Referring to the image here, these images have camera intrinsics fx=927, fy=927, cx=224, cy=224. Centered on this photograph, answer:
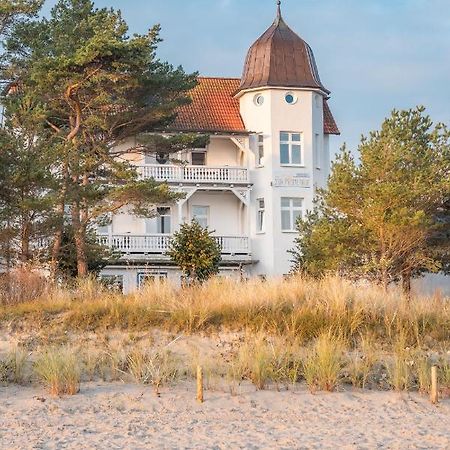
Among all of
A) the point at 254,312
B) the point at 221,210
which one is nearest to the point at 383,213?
the point at 254,312

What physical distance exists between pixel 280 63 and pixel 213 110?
367 centimetres

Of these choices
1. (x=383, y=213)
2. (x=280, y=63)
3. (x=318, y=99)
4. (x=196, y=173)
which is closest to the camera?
(x=383, y=213)

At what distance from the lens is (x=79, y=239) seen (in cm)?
2569

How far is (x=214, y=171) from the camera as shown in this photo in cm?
3969

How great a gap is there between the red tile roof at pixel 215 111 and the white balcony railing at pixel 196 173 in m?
1.65

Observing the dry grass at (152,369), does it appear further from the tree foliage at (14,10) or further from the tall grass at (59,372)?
the tree foliage at (14,10)

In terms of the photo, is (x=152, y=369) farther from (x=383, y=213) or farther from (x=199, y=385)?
(x=383, y=213)

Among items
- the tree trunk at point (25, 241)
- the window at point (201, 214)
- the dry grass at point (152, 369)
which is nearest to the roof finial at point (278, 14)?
the window at point (201, 214)

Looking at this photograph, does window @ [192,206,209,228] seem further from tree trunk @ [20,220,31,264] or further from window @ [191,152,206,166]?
tree trunk @ [20,220,31,264]

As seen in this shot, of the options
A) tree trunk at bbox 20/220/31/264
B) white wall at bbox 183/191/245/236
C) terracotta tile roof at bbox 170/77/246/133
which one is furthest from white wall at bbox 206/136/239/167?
tree trunk at bbox 20/220/31/264

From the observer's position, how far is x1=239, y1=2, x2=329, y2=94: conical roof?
132 feet

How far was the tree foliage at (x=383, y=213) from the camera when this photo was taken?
25094 millimetres

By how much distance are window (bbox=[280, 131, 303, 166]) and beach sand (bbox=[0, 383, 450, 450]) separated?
83.6 feet

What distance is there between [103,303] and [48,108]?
37.6 feet
